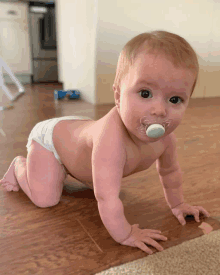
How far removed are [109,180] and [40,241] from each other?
0.66ft

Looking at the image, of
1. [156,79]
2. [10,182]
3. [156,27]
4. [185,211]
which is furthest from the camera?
[156,27]

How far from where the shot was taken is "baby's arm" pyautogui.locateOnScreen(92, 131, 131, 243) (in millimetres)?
511

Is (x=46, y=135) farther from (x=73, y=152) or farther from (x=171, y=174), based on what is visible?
(x=171, y=174)

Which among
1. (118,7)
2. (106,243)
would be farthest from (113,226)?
(118,7)

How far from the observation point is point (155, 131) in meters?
0.44

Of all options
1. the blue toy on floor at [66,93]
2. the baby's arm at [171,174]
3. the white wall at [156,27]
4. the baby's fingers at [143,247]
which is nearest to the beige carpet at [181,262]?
the baby's fingers at [143,247]

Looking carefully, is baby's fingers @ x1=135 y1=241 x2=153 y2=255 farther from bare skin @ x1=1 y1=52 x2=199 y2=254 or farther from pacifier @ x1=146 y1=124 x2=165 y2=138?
pacifier @ x1=146 y1=124 x2=165 y2=138

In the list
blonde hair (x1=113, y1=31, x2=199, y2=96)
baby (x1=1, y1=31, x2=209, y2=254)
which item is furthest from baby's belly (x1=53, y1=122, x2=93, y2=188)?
blonde hair (x1=113, y1=31, x2=199, y2=96)

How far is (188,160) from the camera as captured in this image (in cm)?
101

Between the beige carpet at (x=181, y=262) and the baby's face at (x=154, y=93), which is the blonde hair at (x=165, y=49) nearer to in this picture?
the baby's face at (x=154, y=93)

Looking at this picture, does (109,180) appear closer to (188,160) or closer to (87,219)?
(87,219)

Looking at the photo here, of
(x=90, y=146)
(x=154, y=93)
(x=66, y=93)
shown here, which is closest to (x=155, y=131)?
(x=154, y=93)

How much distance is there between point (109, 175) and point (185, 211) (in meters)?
0.25

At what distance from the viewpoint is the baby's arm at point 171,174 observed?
0.63 metres
